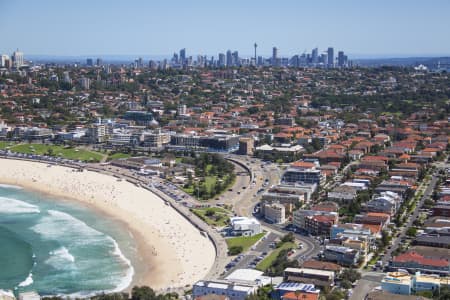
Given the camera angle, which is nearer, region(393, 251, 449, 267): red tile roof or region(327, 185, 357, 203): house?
region(393, 251, 449, 267): red tile roof

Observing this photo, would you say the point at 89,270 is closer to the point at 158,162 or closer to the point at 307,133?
the point at 158,162

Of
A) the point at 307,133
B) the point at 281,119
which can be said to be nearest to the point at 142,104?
the point at 281,119

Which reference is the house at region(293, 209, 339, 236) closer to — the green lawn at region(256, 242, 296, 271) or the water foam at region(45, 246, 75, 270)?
the green lawn at region(256, 242, 296, 271)

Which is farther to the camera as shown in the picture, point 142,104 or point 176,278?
point 142,104

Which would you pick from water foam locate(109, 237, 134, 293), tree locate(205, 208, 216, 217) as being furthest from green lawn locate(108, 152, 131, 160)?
water foam locate(109, 237, 134, 293)

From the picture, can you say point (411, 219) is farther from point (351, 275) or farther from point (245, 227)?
point (351, 275)

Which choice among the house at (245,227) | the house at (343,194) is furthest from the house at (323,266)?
the house at (343,194)
